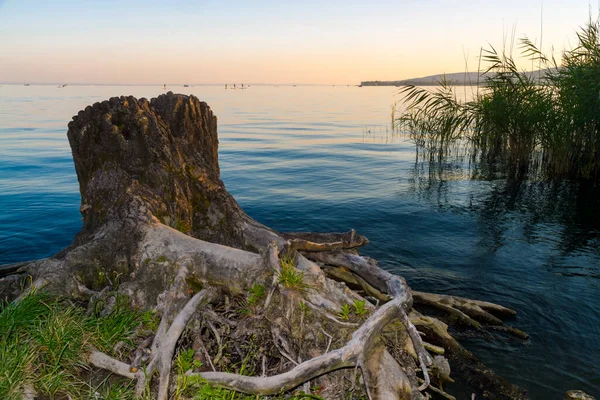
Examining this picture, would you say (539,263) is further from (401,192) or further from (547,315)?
(401,192)

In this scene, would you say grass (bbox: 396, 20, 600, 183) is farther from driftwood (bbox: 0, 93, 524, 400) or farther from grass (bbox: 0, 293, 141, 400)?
grass (bbox: 0, 293, 141, 400)

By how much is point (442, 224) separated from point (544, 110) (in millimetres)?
7371

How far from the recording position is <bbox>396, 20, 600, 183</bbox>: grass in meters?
15.8

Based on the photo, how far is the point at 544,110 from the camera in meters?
17.6

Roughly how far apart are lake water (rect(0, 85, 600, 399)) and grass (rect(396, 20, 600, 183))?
1.52 m

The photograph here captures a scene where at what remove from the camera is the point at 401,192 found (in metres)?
19.4

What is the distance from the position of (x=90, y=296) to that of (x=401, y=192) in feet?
51.0

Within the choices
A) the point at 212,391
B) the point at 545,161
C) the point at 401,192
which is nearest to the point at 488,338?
the point at 212,391

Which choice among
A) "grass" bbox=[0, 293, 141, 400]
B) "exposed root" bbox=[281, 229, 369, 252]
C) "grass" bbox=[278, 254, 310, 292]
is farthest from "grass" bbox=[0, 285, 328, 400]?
"exposed root" bbox=[281, 229, 369, 252]

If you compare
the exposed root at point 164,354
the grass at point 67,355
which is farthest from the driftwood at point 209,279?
the grass at point 67,355

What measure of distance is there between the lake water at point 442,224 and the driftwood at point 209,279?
3.66 feet

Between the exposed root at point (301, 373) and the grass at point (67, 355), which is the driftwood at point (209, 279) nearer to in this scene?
the exposed root at point (301, 373)

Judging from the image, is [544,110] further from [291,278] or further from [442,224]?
[291,278]

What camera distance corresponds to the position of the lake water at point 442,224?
746cm
